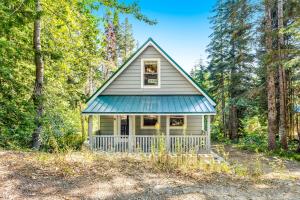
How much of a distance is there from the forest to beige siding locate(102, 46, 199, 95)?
269 centimetres

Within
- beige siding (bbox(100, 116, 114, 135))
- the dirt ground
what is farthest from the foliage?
beige siding (bbox(100, 116, 114, 135))

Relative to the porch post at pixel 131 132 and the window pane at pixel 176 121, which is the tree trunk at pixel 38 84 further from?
the window pane at pixel 176 121

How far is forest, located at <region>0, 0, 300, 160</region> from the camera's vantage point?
22.4 ft

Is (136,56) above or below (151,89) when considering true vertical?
above

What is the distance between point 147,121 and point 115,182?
9.93 m

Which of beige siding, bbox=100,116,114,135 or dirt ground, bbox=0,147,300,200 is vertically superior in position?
beige siding, bbox=100,116,114,135

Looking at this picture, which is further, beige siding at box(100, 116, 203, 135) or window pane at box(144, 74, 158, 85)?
window pane at box(144, 74, 158, 85)

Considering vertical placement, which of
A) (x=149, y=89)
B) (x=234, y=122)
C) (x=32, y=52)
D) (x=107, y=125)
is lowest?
(x=234, y=122)

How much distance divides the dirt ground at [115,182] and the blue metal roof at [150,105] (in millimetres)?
6465

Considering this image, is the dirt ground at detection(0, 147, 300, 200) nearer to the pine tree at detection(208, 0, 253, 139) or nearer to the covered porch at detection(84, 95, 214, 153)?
the covered porch at detection(84, 95, 214, 153)

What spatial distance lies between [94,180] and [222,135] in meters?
22.0

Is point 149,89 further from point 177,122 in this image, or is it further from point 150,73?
point 177,122

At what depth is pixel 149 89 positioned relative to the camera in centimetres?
1410

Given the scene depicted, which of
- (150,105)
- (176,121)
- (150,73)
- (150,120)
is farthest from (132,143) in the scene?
(150,73)
